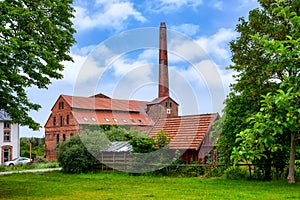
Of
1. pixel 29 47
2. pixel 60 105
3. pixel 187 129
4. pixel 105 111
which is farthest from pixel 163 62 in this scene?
pixel 29 47

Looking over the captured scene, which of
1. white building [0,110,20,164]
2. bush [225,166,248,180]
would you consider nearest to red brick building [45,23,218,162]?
white building [0,110,20,164]

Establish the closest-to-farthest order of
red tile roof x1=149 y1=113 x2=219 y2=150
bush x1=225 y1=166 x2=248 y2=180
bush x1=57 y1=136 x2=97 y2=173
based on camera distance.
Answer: bush x1=225 y1=166 x2=248 y2=180, red tile roof x1=149 y1=113 x2=219 y2=150, bush x1=57 y1=136 x2=97 y2=173

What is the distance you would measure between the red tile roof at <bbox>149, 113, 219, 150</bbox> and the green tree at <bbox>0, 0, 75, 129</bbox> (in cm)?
1329

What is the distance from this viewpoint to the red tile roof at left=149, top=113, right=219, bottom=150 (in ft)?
94.7

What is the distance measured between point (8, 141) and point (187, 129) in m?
31.7

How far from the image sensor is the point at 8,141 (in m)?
53.6

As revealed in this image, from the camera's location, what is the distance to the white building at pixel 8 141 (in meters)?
52.8

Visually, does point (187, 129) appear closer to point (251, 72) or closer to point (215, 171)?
point (215, 171)

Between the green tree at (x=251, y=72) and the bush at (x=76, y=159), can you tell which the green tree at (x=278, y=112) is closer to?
the green tree at (x=251, y=72)

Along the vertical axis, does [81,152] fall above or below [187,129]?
below

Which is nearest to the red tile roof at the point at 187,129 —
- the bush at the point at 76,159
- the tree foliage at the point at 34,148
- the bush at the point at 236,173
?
the bush at the point at 236,173

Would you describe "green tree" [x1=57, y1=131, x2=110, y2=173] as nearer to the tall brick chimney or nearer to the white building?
the white building

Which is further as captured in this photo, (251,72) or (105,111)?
(105,111)

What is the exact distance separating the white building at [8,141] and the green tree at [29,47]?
37769mm
